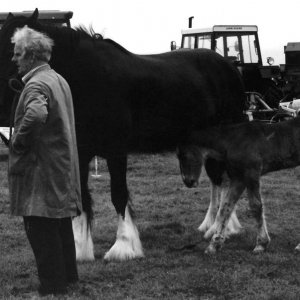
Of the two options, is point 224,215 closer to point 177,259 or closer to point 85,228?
point 177,259

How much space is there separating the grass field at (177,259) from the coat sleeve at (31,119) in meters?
1.20

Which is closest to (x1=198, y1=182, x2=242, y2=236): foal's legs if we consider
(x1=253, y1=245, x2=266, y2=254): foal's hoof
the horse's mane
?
(x1=253, y1=245, x2=266, y2=254): foal's hoof

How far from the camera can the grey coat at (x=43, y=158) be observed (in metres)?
4.73

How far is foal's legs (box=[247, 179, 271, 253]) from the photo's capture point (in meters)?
6.70

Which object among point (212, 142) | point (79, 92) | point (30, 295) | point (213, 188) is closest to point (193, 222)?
point (213, 188)

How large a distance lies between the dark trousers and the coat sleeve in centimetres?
54

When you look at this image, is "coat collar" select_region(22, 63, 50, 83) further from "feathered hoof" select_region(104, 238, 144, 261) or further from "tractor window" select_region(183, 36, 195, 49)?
"tractor window" select_region(183, 36, 195, 49)

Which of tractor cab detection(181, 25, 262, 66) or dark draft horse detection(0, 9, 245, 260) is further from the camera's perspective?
tractor cab detection(181, 25, 262, 66)

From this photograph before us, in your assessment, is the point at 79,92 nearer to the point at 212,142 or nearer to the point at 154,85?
the point at 154,85

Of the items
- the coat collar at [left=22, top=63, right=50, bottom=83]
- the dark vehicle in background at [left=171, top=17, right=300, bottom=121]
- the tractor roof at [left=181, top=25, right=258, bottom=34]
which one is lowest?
the coat collar at [left=22, top=63, right=50, bottom=83]

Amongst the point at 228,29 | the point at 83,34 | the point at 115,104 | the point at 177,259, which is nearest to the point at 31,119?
the point at 115,104

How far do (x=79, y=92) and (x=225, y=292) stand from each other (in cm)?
225

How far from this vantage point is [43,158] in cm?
479

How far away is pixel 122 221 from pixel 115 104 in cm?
109
